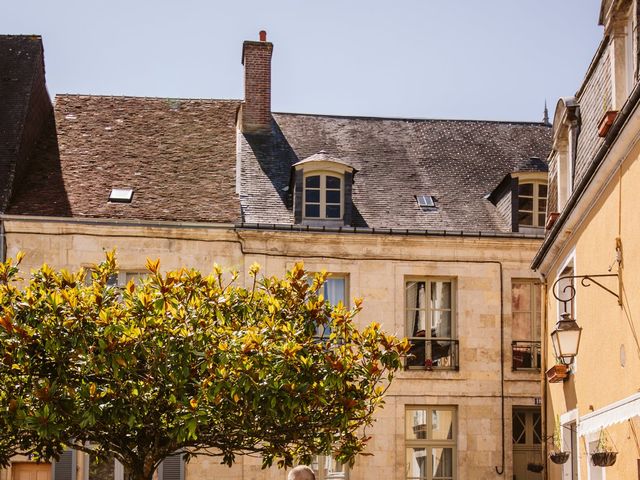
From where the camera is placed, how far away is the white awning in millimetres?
9664

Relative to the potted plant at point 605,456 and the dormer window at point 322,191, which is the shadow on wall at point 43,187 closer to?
the dormer window at point 322,191

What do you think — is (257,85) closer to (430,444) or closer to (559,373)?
(430,444)

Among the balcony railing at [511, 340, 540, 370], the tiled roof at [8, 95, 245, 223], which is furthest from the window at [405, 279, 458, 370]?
the tiled roof at [8, 95, 245, 223]

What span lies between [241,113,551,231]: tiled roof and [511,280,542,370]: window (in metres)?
1.13

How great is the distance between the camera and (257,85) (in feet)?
77.6

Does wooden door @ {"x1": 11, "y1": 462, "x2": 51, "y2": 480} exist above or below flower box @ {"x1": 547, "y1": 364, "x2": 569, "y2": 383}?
below

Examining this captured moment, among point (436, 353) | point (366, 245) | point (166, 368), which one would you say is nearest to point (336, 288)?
point (366, 245)

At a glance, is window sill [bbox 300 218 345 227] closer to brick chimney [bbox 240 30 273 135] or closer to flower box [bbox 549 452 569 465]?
brick chimney [bbox 240 30 273 135]

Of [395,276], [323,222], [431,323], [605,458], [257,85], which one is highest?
[257,85]

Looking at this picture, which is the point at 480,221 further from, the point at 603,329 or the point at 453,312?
the point at 603,329

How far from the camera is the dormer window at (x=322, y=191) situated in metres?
21.5

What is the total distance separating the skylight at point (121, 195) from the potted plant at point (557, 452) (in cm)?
856

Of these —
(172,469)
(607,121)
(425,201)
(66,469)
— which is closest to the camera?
(607,121)

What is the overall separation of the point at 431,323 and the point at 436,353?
→ 1.67 feet
